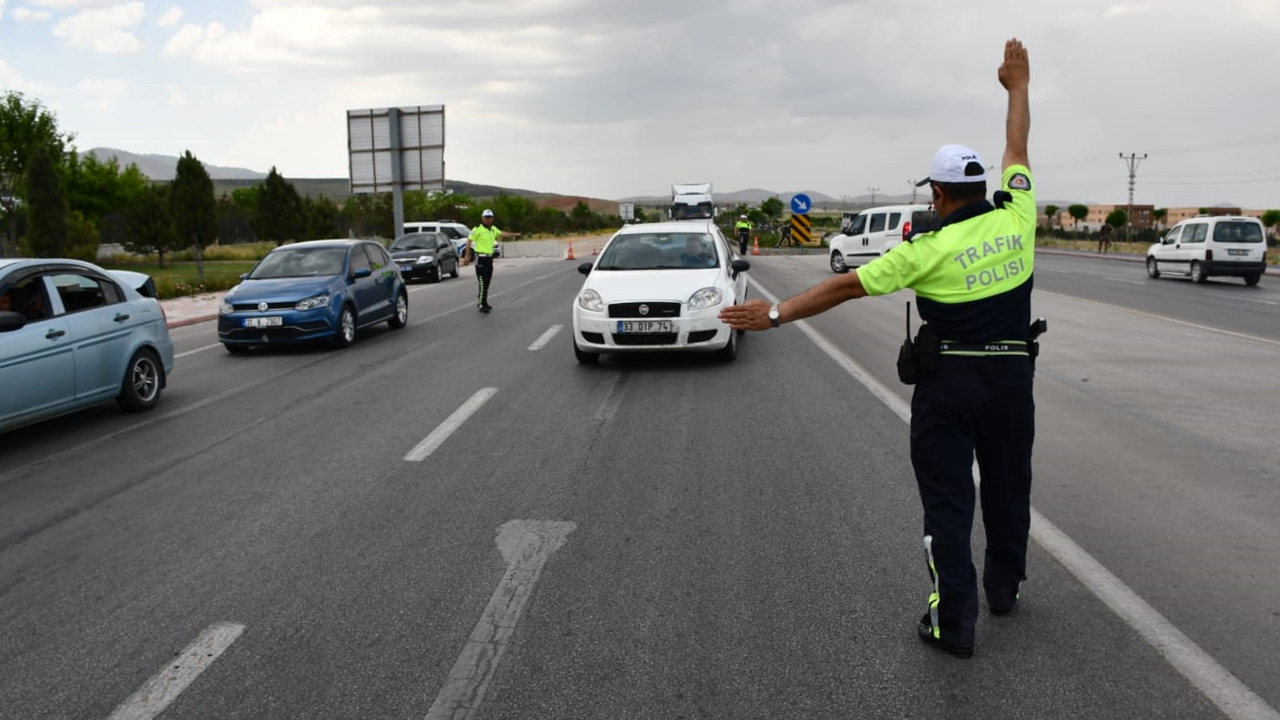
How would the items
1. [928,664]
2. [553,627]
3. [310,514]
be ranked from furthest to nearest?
[310,514] → [553,627] → [928,664]

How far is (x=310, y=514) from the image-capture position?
5.59 meters

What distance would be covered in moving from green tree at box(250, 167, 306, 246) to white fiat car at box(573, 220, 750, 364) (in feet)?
156

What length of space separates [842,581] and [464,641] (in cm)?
172

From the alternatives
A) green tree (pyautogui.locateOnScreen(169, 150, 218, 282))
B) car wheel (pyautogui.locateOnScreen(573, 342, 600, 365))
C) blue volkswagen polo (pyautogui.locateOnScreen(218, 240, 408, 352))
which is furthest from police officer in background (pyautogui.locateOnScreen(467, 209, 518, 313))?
green tree (pyautogui.locateOnScreen(169, 150, 218, 282))

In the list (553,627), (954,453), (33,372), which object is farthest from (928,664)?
(33,372)

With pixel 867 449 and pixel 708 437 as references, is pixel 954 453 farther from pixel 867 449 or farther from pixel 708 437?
pixel 708 437

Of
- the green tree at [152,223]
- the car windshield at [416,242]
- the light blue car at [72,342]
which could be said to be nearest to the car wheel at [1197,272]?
the car windshield at [416,242]

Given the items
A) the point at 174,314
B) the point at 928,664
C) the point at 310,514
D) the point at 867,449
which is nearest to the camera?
the point at 928,664

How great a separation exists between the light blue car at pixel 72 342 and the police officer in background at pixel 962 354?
6468 mm

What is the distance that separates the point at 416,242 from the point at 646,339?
22651mm

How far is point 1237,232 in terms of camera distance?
82.7 ft

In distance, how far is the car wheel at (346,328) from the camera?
13462 millimetres

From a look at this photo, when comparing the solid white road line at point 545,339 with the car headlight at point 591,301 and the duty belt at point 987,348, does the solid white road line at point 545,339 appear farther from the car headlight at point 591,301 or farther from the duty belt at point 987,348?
the duty belt at point 987,348

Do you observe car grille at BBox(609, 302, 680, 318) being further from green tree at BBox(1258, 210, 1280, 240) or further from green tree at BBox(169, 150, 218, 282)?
green tree at BBox(1258, 210, 1280, 240)
